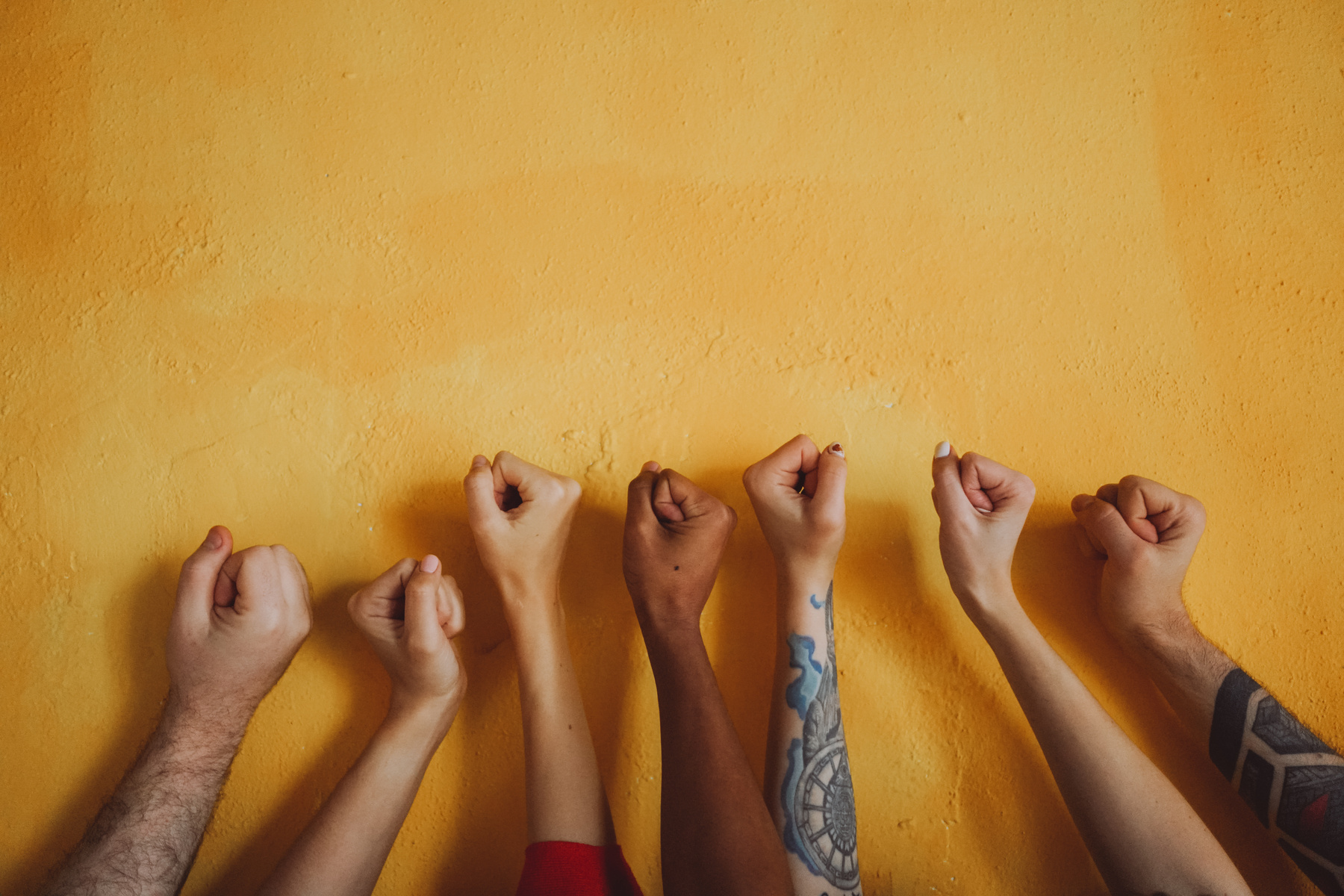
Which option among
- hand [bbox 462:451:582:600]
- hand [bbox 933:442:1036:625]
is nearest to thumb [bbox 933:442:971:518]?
hand [bbox 933:442:1036:625]

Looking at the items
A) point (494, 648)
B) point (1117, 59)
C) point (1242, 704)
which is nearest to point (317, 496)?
point (494, 648)

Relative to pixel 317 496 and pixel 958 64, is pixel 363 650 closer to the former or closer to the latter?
pixel 317 496

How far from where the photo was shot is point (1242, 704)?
112 centimetres

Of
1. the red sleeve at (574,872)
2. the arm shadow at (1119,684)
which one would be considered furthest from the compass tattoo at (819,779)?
the arm shadow at (1119,684)

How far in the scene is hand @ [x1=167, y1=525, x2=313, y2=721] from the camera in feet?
3.65

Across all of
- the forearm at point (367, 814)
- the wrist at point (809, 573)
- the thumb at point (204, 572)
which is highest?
the thumb at point (204, 572)

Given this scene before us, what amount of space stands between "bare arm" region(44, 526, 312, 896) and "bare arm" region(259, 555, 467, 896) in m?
0.14

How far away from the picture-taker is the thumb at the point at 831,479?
1.11 m

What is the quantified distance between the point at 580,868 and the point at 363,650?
0.51 metres

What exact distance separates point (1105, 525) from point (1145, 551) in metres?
0.07

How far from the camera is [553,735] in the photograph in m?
1.10

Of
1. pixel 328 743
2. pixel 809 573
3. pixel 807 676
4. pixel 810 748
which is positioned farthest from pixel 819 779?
pixel 328 743

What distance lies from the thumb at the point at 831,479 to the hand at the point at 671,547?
0.15 metres

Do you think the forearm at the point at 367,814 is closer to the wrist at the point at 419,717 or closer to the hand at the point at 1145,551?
the wrist at the point at 419,717
